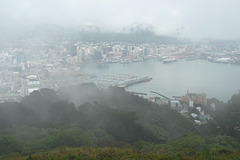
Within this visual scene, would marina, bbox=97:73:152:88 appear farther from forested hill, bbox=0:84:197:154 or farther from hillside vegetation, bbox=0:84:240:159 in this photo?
forested hill, bbox=0:84:197:154

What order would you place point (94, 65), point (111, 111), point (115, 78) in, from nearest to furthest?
point (111, 111)
point (115, 78)
point (94, 65)

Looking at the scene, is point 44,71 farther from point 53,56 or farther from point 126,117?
point 126,117

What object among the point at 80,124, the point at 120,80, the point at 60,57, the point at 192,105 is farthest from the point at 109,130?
the point at 60,57

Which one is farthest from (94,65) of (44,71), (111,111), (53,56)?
(111,111)

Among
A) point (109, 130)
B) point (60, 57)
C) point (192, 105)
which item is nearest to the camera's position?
point (109, 130)

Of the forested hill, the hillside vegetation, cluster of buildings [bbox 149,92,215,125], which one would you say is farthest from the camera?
cluster of buildings [bbox 149,92,215,125]

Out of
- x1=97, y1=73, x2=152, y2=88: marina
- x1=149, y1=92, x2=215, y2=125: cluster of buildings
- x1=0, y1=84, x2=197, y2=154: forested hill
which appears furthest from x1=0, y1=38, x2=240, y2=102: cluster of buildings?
x1=149, y1=92, x2=215, y2=125: cluster of buildings

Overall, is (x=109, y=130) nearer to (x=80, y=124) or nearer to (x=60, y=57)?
(x=80, y=124)

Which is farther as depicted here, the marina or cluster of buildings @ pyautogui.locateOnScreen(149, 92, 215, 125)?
the marina
